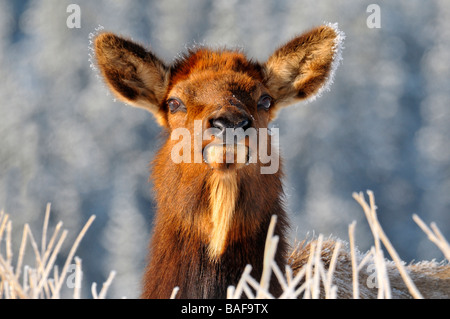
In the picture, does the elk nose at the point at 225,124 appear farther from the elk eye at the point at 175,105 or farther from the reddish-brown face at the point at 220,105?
the elk eye at the point at 175,105

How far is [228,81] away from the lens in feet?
15.6

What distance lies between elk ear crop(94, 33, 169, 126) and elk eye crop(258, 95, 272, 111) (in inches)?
33.7

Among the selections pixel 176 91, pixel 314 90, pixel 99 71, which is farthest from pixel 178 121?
pixel 314 90

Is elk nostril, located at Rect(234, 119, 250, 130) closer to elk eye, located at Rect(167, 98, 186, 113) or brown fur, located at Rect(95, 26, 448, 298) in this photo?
brown fur, located at Rect(95, 26, 448, 298)

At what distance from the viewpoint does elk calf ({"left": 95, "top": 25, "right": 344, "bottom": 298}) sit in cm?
433

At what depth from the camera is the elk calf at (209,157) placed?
4332 mm

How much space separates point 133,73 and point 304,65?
148 centimetres

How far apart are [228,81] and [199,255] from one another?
4.27ft

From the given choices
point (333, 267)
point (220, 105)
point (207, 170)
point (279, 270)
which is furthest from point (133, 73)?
point (333, 267)

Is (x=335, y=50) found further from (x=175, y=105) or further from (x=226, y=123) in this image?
(x=226, y=123)

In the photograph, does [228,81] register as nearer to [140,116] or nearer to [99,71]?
[99,71]

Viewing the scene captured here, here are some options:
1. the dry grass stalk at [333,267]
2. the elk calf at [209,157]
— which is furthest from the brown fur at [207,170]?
the dry grass stalk at [333,267]

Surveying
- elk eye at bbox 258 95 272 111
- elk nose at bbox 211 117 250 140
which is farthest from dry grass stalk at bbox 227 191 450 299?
elk eye at bbox 258 95 272 111
